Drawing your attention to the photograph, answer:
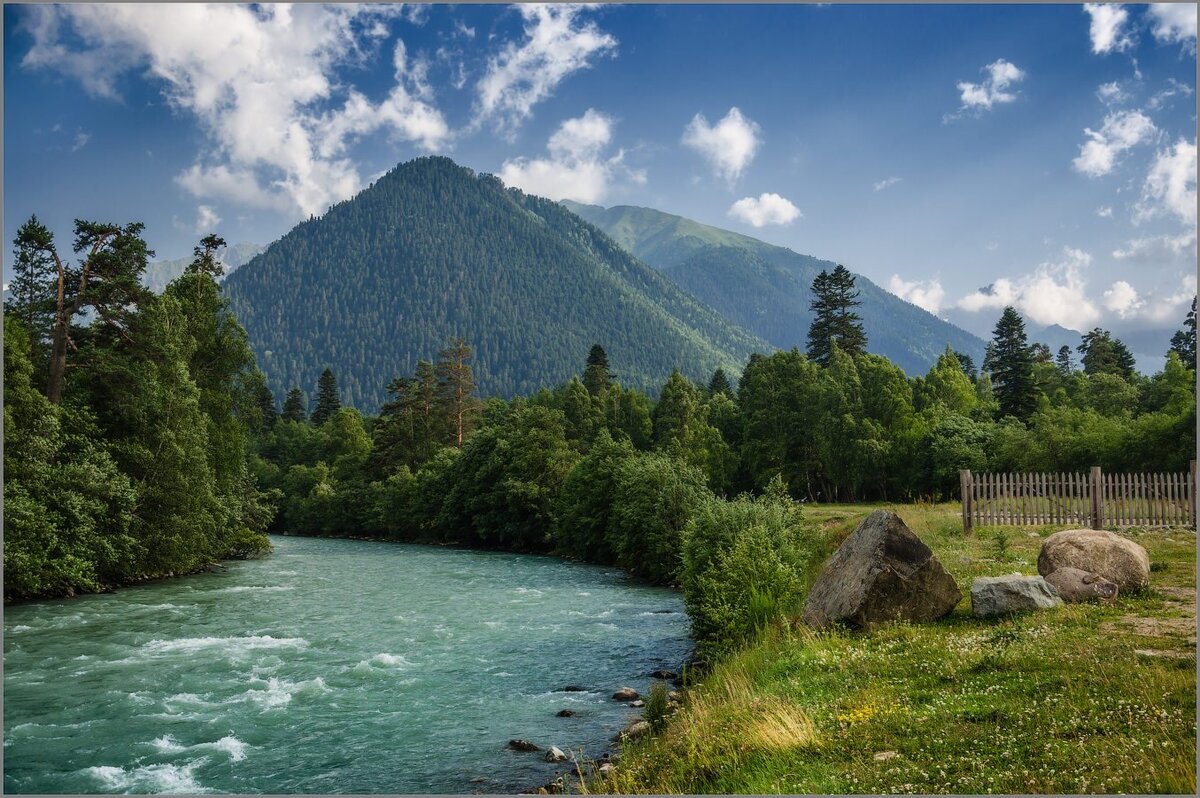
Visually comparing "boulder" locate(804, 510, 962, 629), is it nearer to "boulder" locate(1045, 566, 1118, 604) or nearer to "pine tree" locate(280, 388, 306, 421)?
"boulder" locate(1045, 566, 1118, 604)

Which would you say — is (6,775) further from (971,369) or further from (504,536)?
(971,369)

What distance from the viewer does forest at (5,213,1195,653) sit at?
3581 cm

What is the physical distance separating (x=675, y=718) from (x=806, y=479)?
64.1 m

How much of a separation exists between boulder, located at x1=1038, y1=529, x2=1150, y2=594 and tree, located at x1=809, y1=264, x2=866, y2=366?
263ft

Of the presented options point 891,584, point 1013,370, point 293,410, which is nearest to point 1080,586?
point 891,584

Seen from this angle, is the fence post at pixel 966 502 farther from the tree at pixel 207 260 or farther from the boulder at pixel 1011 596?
the tree at pixel 207 260

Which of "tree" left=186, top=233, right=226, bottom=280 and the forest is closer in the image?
the forest

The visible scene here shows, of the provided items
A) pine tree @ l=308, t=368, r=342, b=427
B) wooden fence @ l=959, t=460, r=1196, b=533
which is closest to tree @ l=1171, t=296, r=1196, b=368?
wooden fence @ l=959, t=460, r=1196, b=533

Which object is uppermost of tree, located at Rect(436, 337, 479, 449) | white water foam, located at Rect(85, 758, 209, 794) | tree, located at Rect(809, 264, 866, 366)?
tree, located at Rect(809, 264, 866, 366)

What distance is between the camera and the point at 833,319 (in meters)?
98.1

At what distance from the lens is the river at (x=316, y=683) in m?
16.0

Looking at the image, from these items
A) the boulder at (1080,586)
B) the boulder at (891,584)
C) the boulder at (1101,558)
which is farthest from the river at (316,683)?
the boulder at (1101,558)

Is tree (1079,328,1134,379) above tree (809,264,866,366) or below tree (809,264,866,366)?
below

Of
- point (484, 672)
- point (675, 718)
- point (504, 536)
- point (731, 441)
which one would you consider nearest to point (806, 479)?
point (731, 441)
